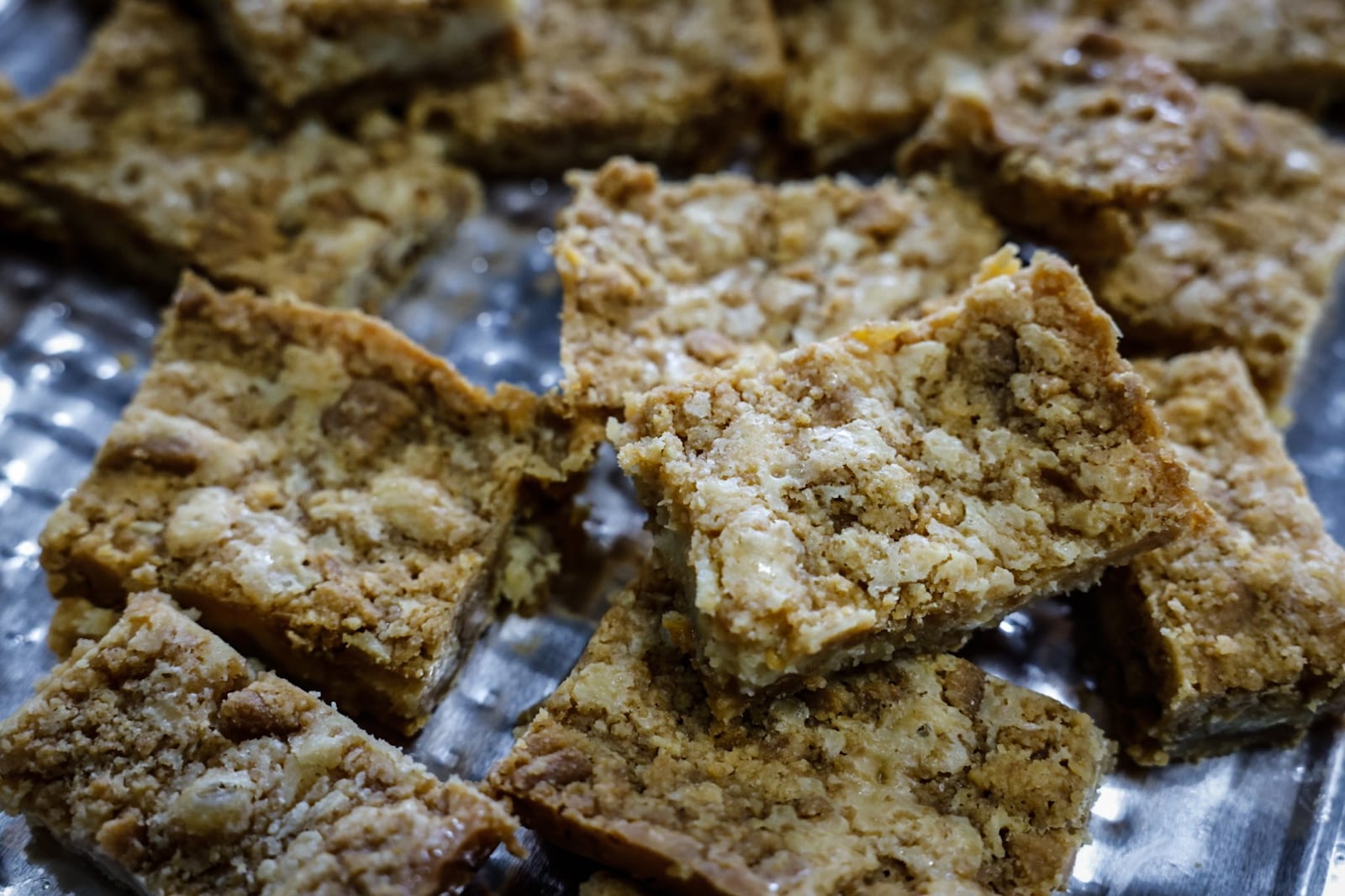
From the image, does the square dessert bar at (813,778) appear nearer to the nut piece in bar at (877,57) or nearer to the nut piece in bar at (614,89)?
the nut piece in bar at (614,89)

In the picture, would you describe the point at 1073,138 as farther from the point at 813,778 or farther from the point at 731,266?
the point at 813,778

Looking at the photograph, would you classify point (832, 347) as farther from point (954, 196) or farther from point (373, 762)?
point (373, 762)

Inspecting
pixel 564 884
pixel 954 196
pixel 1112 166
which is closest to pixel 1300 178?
pixel 1112 166

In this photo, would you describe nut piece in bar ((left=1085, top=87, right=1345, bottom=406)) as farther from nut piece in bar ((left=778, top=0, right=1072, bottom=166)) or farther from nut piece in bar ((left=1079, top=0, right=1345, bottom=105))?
nut piece in bar ((left=778, top=0, right=1072, bottom=166))

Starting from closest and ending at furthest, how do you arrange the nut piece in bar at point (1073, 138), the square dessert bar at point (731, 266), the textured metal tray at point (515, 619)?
the textured metal tray at point (515, 619), the square dessert bar at point (731, 266), the nut piece in bar at point (1073, 138)

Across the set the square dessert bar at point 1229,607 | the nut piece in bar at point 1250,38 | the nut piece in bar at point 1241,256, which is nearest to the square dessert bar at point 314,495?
the square dessert bar at point 1229,607

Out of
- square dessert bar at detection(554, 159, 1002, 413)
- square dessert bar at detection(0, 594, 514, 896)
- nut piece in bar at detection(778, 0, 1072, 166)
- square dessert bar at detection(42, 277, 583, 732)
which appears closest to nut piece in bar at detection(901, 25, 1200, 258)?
square dessert bar at detection(554, 159, 1002, 413)
